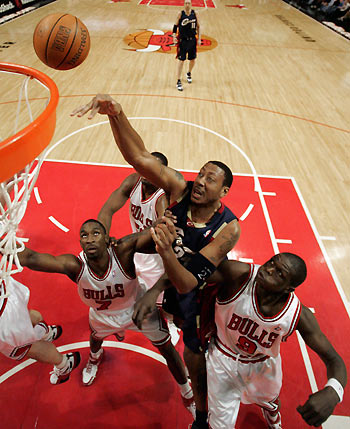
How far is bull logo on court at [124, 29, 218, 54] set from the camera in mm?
11383

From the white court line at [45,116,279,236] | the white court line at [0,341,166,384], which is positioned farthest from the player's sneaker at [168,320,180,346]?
the white court line at [45,116,279,236]

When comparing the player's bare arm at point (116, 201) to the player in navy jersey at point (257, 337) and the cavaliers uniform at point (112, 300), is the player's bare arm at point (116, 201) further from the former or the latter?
the player in navy jersey at point (257, 337)

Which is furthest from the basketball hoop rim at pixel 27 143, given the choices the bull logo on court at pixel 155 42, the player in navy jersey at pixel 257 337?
the bull logo on court at pixel 155 42

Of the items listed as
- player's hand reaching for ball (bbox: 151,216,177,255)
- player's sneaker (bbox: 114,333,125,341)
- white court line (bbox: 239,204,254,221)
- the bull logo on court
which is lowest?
player's sneaker (bbox: 114,333,125,341)

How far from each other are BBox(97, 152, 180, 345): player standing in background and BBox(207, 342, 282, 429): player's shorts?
2.97 ft

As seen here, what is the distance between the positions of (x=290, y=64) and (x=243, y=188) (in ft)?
25.3

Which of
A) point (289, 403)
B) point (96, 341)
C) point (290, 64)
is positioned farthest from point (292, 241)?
point (290, 64)

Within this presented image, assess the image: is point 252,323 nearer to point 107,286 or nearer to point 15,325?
point 107,286

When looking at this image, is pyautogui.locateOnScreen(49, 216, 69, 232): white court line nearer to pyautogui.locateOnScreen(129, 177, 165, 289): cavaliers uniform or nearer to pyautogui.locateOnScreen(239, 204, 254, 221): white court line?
pyautogui.locateOnScreen(129, 177, 165, 289): cavaliers uniform

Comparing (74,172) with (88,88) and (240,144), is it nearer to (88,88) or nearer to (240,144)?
(240,144)

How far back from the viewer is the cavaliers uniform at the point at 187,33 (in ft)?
25.6

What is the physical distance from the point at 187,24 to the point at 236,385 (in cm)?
802

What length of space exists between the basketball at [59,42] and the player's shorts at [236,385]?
9.08ft

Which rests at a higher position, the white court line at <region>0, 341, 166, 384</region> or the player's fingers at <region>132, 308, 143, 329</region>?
the player's fingers at <region>132, 308, 143, 329</region>
